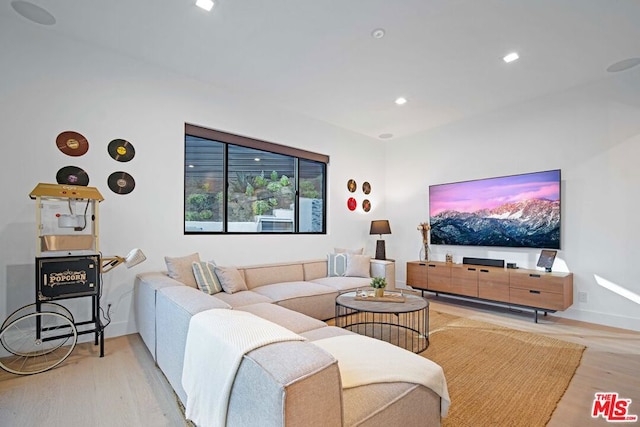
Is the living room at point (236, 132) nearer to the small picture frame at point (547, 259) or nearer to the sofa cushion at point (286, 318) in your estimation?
the small picture frame at point (547, 259)

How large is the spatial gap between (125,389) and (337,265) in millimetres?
2865

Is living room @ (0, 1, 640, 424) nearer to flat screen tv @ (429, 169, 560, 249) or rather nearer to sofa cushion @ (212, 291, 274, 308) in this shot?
flat screen tv @ (429, 169, 560, 249)

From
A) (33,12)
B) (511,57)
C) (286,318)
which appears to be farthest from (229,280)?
(511,57)

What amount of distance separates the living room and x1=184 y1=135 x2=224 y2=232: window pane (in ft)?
0.65

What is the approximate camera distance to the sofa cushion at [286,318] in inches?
88.6

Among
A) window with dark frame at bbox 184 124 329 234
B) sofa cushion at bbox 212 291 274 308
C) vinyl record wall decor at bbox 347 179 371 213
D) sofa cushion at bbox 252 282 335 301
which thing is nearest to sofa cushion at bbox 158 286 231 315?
sofa cushion at bbox 212 291 274 308

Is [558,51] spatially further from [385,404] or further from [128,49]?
[128,49]

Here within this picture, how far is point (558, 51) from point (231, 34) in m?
3.18

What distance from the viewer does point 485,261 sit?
175 inches

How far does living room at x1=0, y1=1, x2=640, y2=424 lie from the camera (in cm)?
271

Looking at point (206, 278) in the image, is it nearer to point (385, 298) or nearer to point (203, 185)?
point (203, 185)

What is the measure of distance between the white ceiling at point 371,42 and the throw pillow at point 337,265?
224cm

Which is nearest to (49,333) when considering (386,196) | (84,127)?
(84,127)

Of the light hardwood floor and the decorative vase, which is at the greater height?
the decorative vase
